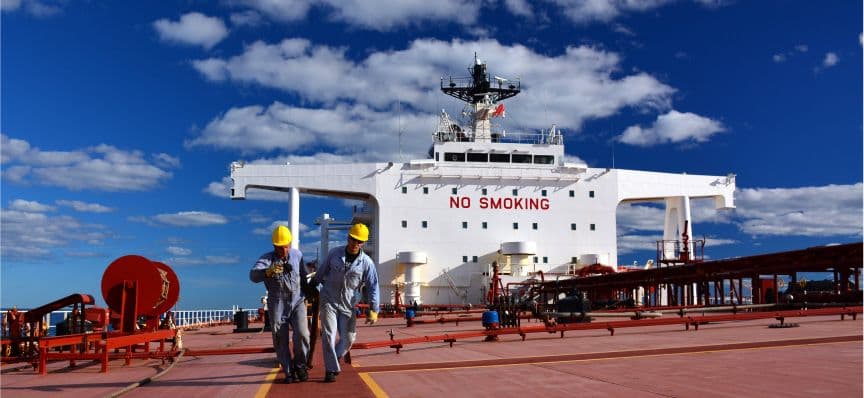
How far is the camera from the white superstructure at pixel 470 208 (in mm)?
32500

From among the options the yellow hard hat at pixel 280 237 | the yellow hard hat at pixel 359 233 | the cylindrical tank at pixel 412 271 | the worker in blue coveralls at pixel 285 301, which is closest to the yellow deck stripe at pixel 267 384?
the worker in blue coveralls at pixel 285 301

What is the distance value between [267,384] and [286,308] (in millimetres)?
677

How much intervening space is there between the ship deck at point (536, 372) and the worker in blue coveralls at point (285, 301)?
0.70ft

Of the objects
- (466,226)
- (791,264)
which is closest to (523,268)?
(466,226)

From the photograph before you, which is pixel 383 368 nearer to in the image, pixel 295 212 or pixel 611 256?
pixel 295 212

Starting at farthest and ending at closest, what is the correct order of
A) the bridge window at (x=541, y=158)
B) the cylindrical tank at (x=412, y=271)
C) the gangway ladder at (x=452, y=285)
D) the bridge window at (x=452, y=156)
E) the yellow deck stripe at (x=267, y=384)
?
the bridge window at (x=541, y=158) → the bridge window at (x=452, y=156) → the gangway ladder at (x=452, y=285) → the cylindrical tank at (x=412, y=271) → the yellow deck stripe at (x=267, y=384)

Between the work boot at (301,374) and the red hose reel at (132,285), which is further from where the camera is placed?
the red hose reel at (132,285)

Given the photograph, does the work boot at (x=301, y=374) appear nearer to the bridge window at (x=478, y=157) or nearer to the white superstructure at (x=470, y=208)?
the white superstructure at (x=470, y=208)

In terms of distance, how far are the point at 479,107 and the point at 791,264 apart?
24.3m

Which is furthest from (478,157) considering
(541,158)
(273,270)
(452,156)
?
(273,270)

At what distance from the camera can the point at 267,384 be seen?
6.24m

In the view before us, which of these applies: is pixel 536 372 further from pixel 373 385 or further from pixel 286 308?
pixel 286 308

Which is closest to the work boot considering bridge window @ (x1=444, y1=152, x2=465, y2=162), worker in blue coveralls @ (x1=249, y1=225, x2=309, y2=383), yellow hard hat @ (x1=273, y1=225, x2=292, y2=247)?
worker in blue coveralls @ (x1=249, y1=225, x2=309, y2=383)

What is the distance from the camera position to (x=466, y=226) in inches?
1304
